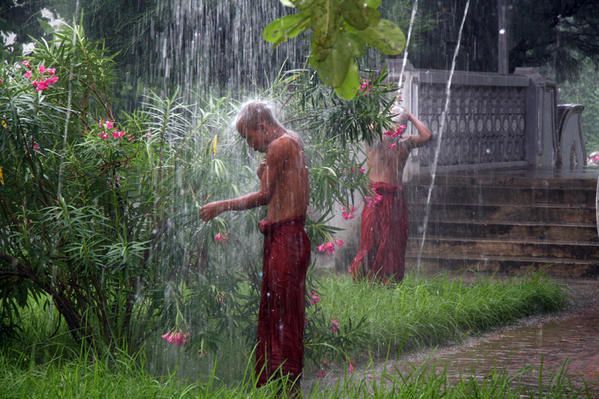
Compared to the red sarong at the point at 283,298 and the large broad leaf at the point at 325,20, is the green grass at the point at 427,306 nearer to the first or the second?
the red sarong at the point at 283,298

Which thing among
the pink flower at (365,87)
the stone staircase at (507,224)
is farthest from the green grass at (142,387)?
the stone staircase at (507,224)

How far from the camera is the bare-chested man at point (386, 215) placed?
10.9 metres

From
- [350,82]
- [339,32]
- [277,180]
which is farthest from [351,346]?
[339,32]

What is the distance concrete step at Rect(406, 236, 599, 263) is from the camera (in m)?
12.5

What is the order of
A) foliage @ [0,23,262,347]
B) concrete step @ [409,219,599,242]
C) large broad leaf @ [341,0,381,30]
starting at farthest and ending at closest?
concrete step @ [409,219,599,242] → foliage @ [0,23,262,347] → large broad leaf @ [341,0,381,30]

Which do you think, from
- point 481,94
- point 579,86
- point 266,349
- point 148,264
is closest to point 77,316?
point 148,264

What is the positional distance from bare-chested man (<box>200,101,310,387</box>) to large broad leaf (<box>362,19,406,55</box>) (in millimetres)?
3138

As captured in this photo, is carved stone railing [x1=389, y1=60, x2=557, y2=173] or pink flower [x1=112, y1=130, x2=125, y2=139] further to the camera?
carved stone railing [x1=389, y1=60, x2=557, y2=173]

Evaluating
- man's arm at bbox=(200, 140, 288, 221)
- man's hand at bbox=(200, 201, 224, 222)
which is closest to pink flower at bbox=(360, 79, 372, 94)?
man's arm at bbox=(200, 140, 288, 221)

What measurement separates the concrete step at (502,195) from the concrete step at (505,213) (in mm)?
174

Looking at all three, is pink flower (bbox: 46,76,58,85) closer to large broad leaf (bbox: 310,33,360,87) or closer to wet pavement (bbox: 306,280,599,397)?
wet pavement (bbox: 306,280,599,397)

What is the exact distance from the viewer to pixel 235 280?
280 inches

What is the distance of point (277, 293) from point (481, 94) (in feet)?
38.0

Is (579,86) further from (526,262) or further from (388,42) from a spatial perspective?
(388,42)
